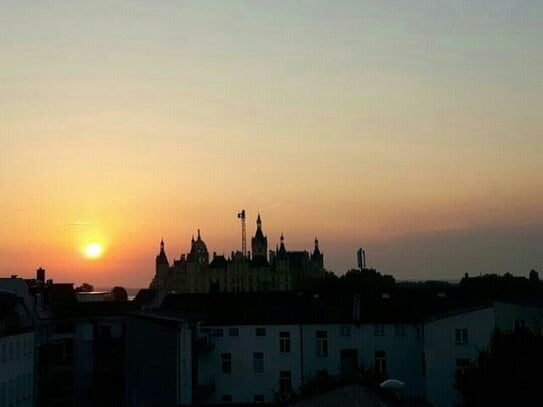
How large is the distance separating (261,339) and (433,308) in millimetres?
13611

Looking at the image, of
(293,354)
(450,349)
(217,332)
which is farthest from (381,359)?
(217,332)

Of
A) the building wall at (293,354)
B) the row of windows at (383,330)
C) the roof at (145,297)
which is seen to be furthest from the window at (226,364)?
the roof at (145,297)

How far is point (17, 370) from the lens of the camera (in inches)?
2584

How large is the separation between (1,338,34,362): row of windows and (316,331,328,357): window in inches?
853

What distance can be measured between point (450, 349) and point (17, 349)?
30.4 meters

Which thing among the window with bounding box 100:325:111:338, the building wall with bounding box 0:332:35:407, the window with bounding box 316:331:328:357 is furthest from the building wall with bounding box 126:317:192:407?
the window with bounding box 316:331:328:357

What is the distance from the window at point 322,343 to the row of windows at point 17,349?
853 inches

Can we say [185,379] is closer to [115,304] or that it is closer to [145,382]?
[145,382]

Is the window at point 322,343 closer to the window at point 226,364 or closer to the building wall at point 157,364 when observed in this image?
the window at point 226,364

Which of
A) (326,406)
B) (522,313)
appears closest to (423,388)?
(522,313)

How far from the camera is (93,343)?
7500 cm

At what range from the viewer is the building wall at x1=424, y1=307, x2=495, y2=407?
62.2 m

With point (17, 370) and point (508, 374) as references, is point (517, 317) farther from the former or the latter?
point (17, 370)

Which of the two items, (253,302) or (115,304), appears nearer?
(253,302)
